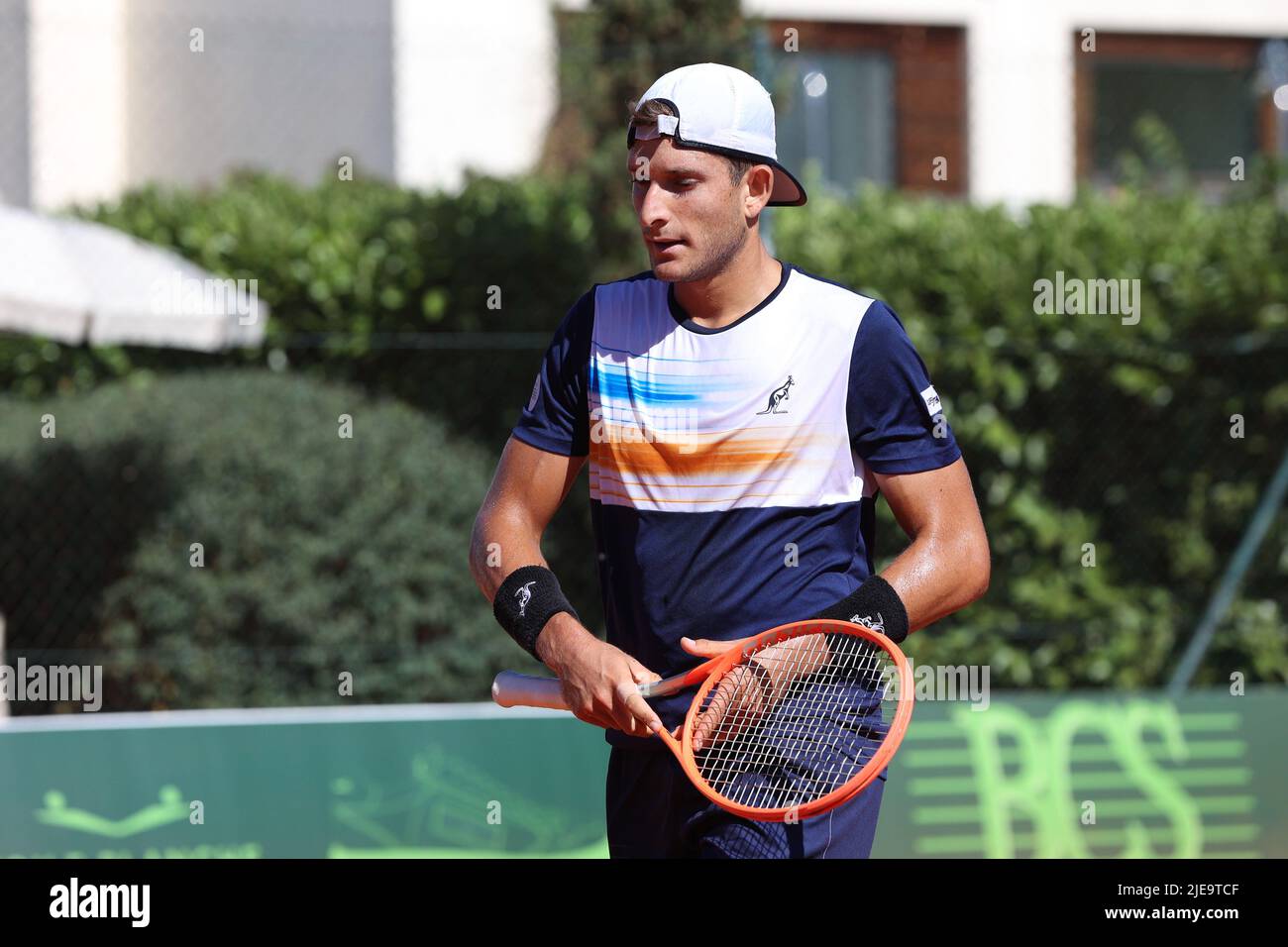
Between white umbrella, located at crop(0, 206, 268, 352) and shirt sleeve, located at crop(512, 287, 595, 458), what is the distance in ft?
13.1

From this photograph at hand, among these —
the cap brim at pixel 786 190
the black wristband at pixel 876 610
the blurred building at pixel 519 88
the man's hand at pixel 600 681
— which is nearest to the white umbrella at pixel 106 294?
the blurred building at pixel 519 88

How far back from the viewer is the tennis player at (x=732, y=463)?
3.05 metres

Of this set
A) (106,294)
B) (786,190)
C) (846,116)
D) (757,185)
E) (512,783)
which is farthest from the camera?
(846,116)

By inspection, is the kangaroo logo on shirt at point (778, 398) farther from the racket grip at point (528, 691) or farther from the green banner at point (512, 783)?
the green banner at point (512, 783)

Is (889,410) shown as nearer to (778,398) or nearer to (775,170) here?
A: (778,398)

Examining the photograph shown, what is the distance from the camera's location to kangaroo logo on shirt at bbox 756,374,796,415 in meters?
3.10

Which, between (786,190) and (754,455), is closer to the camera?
(754,455)

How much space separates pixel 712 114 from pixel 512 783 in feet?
12.0

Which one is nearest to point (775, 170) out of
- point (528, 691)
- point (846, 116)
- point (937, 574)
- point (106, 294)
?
point (937, 574)

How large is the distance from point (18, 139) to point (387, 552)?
3691 millimetres

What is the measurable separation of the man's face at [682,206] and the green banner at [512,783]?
11.2 feet

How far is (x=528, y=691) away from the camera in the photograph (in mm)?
3031
